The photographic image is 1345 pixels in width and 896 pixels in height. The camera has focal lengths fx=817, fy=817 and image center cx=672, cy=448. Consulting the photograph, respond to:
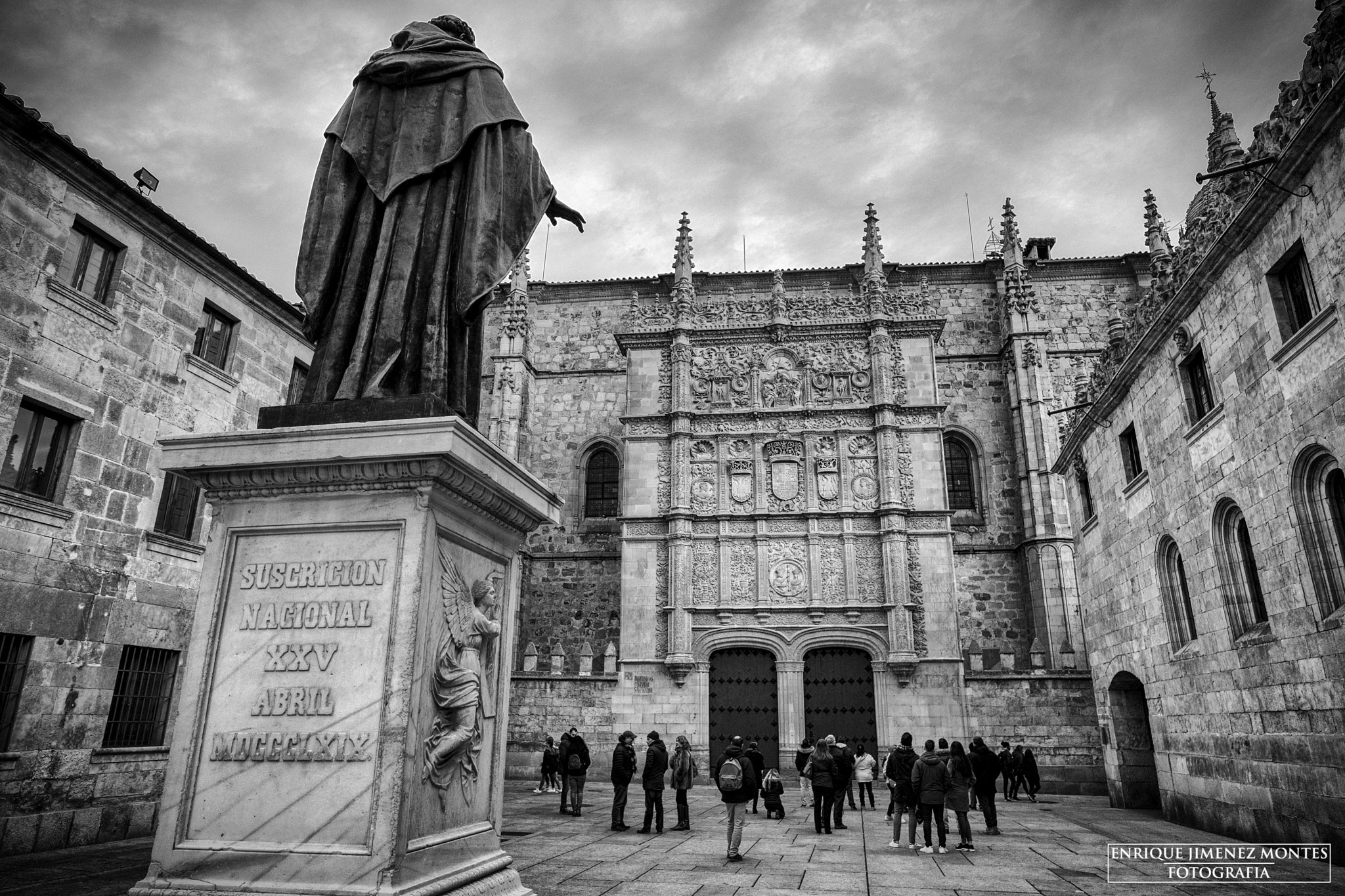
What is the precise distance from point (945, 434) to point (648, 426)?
10.8 metres

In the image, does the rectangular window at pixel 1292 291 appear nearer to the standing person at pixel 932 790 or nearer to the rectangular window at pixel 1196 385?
the rectangular window at pixel 1196 385

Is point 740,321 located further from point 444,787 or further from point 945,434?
point 444,787

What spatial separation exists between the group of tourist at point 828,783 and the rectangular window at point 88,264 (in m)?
10.9

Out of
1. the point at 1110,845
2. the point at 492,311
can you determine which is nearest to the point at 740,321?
the point at 492,311

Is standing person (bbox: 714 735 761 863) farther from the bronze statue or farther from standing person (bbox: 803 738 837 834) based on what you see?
the bronze statue

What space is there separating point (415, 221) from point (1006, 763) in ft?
61.8

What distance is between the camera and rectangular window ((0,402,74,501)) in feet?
36.8

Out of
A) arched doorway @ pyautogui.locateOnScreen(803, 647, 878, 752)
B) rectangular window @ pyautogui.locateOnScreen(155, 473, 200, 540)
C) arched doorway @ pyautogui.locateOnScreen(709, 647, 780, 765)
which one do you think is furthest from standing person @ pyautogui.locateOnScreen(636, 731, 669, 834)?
arched doorway @ pyautogui.locateOnScreen(803, 647, 878, 752)

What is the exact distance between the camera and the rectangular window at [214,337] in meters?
14.7

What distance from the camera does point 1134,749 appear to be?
16.0 m

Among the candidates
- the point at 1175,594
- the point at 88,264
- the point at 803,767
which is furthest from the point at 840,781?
the point at 88,264

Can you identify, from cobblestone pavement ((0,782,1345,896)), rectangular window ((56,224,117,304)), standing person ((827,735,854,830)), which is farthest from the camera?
standing person ((827,735,854,830))

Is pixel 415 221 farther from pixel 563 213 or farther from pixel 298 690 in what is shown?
pixel 298 690

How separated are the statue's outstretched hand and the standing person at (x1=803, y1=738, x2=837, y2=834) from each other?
10.1 meters
